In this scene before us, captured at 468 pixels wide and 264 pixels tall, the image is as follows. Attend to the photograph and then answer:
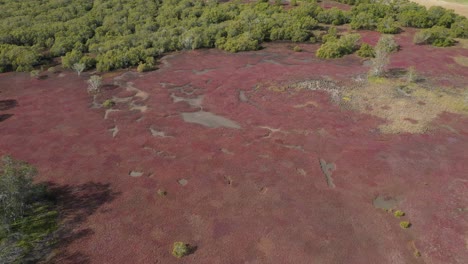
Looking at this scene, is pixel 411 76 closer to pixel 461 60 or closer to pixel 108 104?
pixel 461 60

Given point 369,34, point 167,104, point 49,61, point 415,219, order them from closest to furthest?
point 415,219 < point 167,104 < point 49,61 < point 369,34

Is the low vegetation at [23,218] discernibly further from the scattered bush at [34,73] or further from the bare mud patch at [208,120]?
the scattered bush at [34,73]

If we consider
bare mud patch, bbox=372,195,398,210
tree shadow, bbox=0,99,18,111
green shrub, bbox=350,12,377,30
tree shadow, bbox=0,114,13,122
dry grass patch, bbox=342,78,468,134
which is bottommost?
bare mud patch, bbox=372,195,398,210

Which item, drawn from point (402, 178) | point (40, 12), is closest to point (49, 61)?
point (40, 12)

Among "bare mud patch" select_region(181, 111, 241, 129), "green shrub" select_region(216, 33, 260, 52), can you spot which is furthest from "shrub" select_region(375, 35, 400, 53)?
"bare mud patch" select_region(181, 111, 241, 129)

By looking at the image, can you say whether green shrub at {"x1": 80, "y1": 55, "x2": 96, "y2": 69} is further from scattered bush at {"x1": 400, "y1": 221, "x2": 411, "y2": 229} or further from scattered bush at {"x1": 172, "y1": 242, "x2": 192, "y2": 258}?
scattered bush at {"x1": 400, "y1": 221, "x2": 411, "y2": 229}

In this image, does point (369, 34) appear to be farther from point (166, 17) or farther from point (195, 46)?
point (166, 17)
